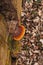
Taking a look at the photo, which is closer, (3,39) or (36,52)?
(3,39)

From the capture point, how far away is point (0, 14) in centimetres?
178

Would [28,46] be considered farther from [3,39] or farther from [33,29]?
[3,39]

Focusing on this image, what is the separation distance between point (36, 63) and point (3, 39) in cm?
393

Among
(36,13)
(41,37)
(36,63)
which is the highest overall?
(36,13)

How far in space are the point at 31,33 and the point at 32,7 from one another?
1196 mm

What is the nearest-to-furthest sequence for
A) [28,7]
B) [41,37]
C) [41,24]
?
[41,37] < [41,24] < [28,7]

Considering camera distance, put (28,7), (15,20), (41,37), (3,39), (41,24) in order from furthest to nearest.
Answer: (28,7), (41,24), (41,37), (15,20), (3,39)

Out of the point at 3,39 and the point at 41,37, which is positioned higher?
the point at 3,39

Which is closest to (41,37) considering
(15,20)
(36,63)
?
(36,63)

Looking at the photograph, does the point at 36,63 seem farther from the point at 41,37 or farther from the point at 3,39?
the point at 3,39

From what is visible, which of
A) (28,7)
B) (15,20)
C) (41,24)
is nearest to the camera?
(15,20)

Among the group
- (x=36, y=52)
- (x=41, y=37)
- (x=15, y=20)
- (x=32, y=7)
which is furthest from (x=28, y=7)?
(x=15, y=20)

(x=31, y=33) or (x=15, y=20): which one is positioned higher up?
(x=15, y=20)

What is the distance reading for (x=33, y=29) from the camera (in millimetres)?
6473
